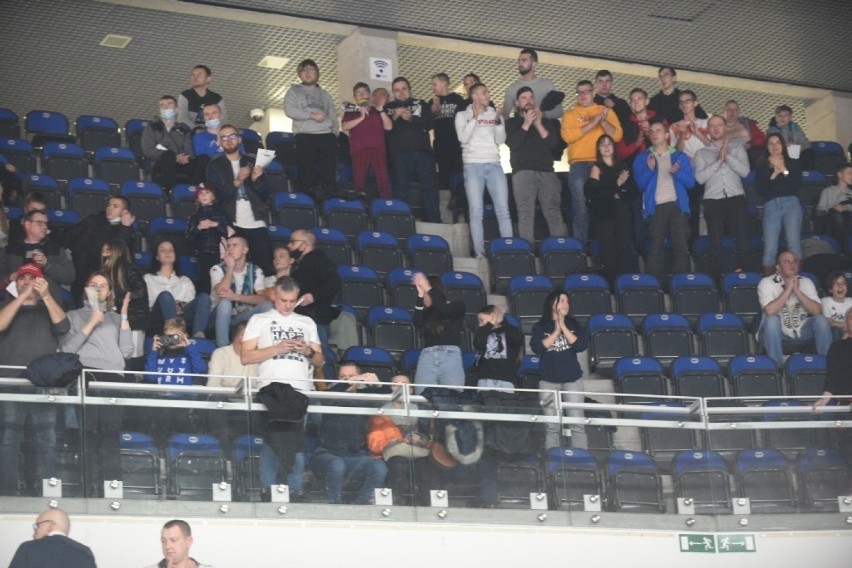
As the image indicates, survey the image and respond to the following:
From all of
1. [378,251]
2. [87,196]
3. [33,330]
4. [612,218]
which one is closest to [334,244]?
[378,251]

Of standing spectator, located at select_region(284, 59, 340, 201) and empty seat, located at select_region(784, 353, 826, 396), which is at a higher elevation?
standing spectator, located at select_region(284, 59, 340, 201)

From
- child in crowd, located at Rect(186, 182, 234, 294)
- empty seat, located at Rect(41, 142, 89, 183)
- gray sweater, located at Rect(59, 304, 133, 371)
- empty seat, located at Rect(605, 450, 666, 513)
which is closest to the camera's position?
Result: gray sweater, located at Rect(59, 304, 133, 371)

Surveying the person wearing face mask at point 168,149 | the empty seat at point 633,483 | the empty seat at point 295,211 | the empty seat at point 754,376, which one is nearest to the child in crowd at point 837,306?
the empty seat at point 754,376

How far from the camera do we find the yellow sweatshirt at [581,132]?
15031mm

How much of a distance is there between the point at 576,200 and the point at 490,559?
16.8 feet

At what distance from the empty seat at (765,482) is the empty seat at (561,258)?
3.61 metres

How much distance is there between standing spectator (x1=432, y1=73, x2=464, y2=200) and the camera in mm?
15695

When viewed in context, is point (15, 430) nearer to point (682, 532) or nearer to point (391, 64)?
point (682, 532)

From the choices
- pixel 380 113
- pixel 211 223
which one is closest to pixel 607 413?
pixel 211 223

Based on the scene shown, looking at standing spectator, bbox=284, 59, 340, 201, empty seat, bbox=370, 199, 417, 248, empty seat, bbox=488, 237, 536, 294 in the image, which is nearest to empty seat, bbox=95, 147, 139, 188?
standing spectator, bbox=284, 59, 340, 201

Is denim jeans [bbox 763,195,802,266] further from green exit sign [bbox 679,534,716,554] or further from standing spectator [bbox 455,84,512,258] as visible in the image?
green exit sign [bbox 679,534,716,554]

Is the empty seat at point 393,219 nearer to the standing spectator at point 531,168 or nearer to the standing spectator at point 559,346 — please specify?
the standing spectator at point 531,168

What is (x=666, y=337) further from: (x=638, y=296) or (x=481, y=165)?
(x=481, y=165)

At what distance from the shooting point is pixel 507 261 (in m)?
14.3
